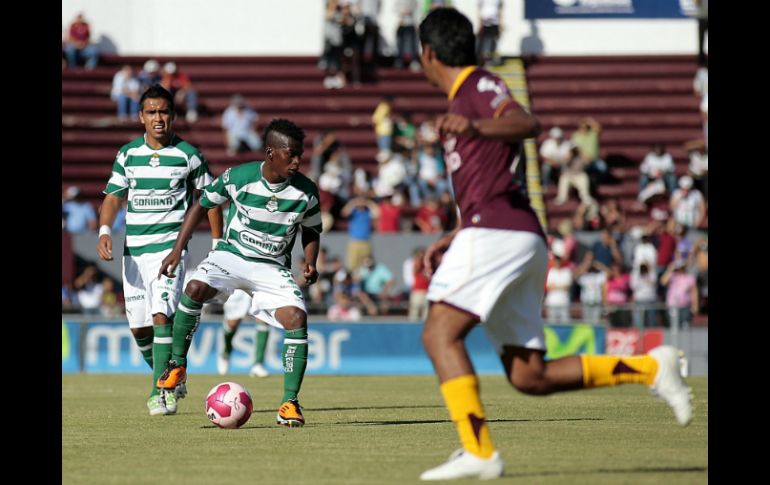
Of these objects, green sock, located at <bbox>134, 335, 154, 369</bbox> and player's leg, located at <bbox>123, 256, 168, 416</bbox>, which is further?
green sock, located at <bbox>134, 335, 154, 369</bbox>

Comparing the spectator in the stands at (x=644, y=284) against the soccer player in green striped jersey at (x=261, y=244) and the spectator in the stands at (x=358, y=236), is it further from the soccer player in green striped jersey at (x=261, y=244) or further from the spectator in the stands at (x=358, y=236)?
the soccer player in green striped jersey at (x=261, y=244)

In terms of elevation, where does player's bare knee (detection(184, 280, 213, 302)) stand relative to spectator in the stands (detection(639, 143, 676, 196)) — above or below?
below

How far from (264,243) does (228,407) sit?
162 cm

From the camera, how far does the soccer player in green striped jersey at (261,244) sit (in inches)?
456

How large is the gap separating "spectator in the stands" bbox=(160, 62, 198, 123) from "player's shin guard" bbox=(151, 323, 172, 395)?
20.8 metres

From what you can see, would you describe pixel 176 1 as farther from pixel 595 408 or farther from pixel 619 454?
pixel 619 454

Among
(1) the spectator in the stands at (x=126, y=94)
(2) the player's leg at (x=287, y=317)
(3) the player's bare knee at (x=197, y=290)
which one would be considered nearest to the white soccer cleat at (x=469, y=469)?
(2) the player's leg at (x=287, y=317)

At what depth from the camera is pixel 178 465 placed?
825cm

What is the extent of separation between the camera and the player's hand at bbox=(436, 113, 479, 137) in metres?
7.24

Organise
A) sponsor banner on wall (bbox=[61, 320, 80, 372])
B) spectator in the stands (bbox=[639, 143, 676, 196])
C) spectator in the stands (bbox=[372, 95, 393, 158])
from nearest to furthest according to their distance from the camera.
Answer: sponsor banner on wall (bbox=[61, 320, 80, 372])
spectator in the stands (bbox=[639, 143, 676, 196])
spectator in the stands (bbox=[372, 95, 393, 158])

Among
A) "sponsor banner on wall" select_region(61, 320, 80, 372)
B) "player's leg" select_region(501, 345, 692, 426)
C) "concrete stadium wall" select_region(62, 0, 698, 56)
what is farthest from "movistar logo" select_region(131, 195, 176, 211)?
"concrete stadium wall" select_region(62, 0, 698, 56)

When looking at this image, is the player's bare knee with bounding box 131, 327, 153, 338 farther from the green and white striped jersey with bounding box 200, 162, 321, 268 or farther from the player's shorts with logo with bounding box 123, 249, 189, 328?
the green and white striped jersey with bounding box 200, 162, 321, 268

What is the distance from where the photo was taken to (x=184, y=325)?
12125mm

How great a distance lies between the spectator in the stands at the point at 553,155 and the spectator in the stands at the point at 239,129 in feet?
20.9
